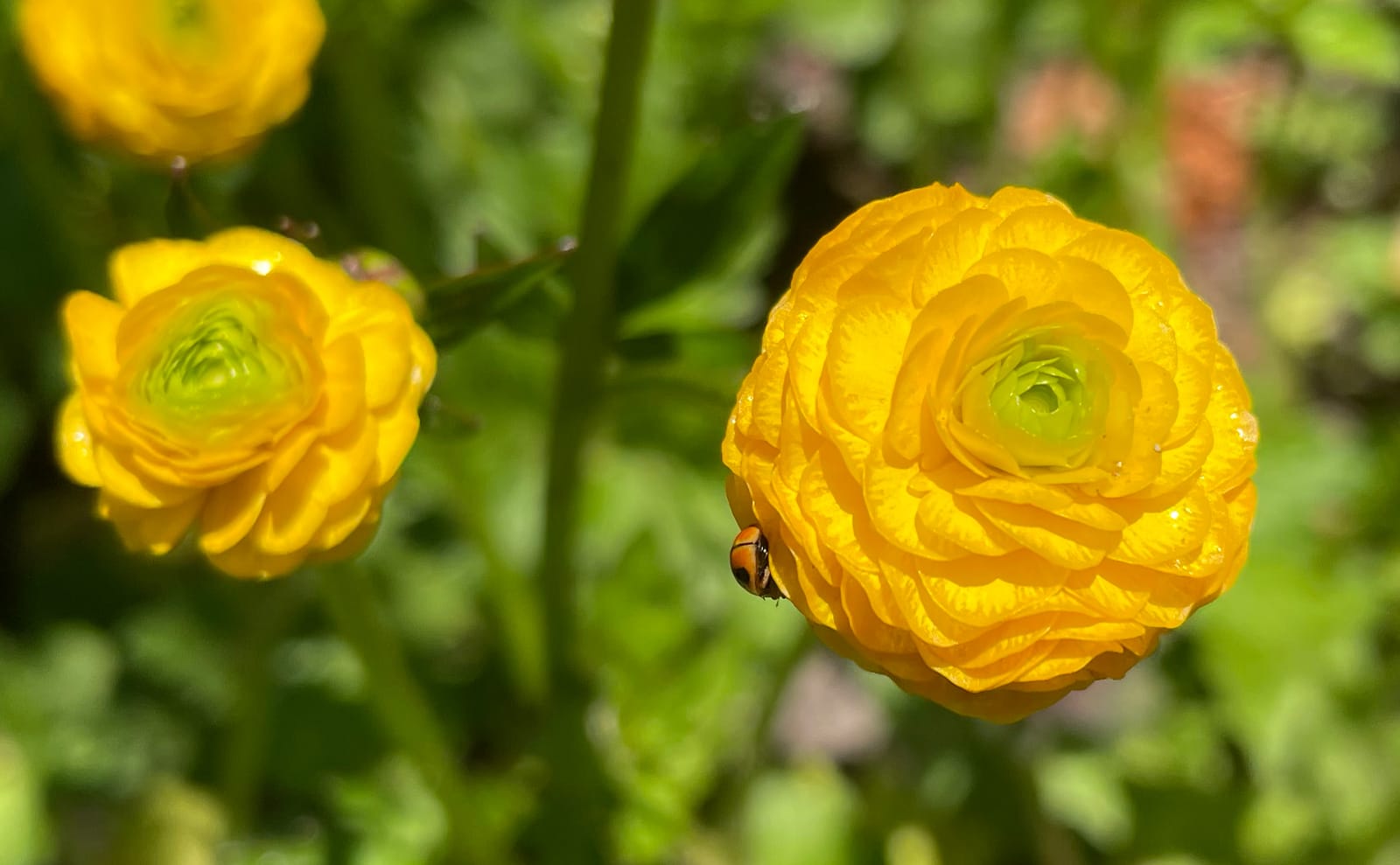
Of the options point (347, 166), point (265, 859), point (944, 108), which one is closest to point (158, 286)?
point (265, 859)

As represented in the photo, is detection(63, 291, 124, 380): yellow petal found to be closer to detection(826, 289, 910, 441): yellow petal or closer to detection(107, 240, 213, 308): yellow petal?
detection(107, 240, 213, 308): yellow petal

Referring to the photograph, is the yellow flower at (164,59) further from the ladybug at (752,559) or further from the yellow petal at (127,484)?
the ladybug at (752,559)

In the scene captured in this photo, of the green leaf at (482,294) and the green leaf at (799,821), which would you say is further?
the green leaf at (799,821)

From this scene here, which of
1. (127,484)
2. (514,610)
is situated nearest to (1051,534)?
(127,484)

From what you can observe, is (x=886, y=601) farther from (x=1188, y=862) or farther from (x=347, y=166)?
(x=347, y=166)

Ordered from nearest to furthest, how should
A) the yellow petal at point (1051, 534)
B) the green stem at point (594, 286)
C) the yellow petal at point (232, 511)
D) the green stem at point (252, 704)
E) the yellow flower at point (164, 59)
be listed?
the yellow petal at point (1051, 534), the yellow petal at point (232, 511), the green stem at point (594, 286), the yellow flower at point (164, 59), the green stem at point (252, 704)

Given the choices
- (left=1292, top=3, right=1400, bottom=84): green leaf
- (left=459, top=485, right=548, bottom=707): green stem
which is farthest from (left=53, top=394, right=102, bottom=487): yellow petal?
(left=1292, top=3, right=1400, bottom=84): green leaf

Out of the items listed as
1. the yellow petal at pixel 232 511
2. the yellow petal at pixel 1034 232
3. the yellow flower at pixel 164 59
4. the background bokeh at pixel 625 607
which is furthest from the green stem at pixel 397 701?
the yellow petal at pixel 1034 232

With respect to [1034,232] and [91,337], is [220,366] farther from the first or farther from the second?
[1034,232]
